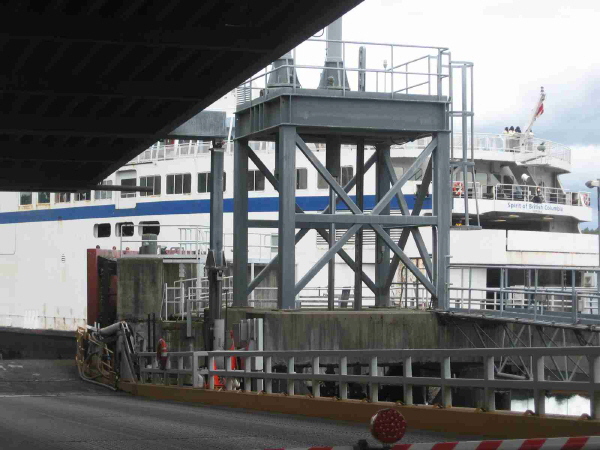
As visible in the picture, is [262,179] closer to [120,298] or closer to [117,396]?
[120,298]

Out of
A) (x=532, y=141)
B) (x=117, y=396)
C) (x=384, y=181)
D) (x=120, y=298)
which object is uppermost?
(x=532, y=141)

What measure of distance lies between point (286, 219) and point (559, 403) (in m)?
25.7

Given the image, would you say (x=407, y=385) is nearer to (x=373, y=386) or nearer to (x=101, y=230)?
(x=373, y=386)

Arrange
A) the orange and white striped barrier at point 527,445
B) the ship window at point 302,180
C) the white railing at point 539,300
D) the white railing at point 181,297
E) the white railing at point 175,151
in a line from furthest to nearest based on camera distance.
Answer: the white railing at point 175,151, the ship window at point 302,180, the white railing at point 181,297, the white railing at point 539,300, the orange and white striped barrier at point 527,445

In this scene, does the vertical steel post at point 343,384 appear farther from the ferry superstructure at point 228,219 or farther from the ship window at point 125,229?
the ship window at point 125,229

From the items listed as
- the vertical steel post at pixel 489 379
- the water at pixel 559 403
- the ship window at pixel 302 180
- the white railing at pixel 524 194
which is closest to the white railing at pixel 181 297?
the water at pixel 559 403

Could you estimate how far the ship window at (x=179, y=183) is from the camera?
50.7m

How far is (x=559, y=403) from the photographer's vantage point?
46094 mm

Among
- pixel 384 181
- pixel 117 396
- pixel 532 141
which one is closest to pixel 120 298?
pixel 117 396

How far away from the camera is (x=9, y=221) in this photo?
6194cm

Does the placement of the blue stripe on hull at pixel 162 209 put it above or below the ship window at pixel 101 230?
above

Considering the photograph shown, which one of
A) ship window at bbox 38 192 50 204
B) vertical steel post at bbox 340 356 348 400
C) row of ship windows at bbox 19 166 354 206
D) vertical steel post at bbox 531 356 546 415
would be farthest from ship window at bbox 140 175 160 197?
vertical steel post at bbox 531 356 546 415

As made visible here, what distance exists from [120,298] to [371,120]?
957cm

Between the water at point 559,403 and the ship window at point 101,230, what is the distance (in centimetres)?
2455
